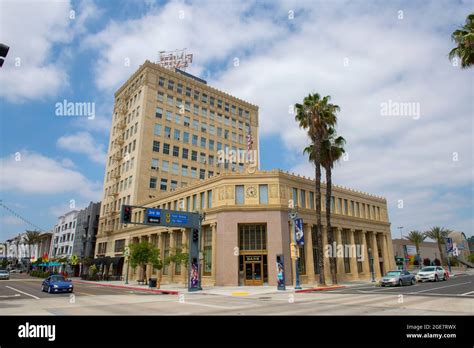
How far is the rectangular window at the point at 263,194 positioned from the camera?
3772cm

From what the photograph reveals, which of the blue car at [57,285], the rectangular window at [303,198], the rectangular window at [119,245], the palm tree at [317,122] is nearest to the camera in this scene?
the blue car at [57,285]

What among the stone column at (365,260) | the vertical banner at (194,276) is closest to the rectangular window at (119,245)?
the vertical banner at (194,276)

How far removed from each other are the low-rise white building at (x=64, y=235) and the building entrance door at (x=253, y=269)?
6842 centimetres

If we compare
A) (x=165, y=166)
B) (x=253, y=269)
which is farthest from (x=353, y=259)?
(x=165, y=166)

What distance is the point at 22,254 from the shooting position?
143750 millimetres

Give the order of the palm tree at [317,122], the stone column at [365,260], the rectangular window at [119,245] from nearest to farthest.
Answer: the palm tree at [317,122], the stone column at [365,260], the rectangular window at [119,245]

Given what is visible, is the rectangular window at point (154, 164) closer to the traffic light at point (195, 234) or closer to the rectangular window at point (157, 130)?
the rectangular window at point (157, 130)

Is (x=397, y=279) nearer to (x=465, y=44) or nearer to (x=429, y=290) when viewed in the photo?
(x=429, y=290)

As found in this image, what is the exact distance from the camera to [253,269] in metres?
36.2

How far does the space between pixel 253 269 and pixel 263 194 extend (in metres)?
8.54

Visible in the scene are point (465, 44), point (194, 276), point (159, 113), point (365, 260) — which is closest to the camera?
point (465, 44)
